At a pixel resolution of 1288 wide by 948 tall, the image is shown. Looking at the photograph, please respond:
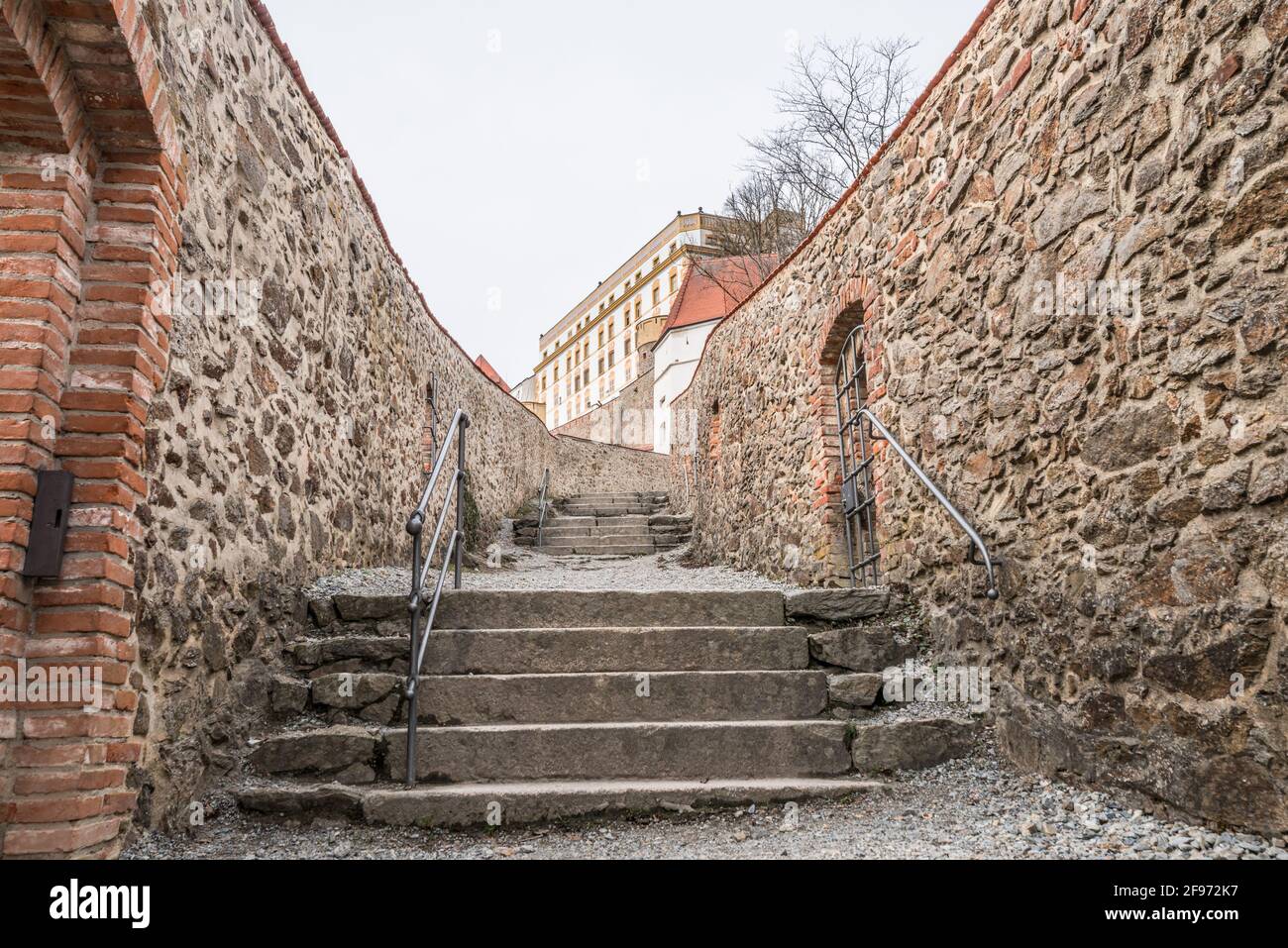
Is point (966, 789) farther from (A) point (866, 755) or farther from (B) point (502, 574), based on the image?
(B) point (502, 574)

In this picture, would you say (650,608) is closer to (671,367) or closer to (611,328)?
(671,367)

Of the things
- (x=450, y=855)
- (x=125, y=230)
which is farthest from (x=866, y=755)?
(x=125, y=230)

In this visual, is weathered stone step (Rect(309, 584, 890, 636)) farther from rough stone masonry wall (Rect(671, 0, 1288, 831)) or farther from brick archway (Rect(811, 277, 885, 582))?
brick archway (Rect(811, 277, 885, 582))

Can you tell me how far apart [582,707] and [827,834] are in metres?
1.24

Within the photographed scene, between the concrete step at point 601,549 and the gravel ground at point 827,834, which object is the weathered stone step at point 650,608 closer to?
the gravel ground at point 827,834

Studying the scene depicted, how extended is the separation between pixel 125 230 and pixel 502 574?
5.46 metres

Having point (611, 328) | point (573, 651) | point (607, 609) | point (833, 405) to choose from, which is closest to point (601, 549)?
point (833, 405)

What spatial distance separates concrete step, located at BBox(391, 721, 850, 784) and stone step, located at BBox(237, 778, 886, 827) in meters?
0.11

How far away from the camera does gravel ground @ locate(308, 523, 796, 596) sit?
4832 millimetres

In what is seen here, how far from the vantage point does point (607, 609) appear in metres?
4.39

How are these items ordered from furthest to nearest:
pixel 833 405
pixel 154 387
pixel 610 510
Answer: pixel 610 510, pixel 833 405, pixel 154 387

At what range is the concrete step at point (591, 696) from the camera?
11.9 feet

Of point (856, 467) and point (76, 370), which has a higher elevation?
point (76, 370)

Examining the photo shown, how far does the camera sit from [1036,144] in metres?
3.39
